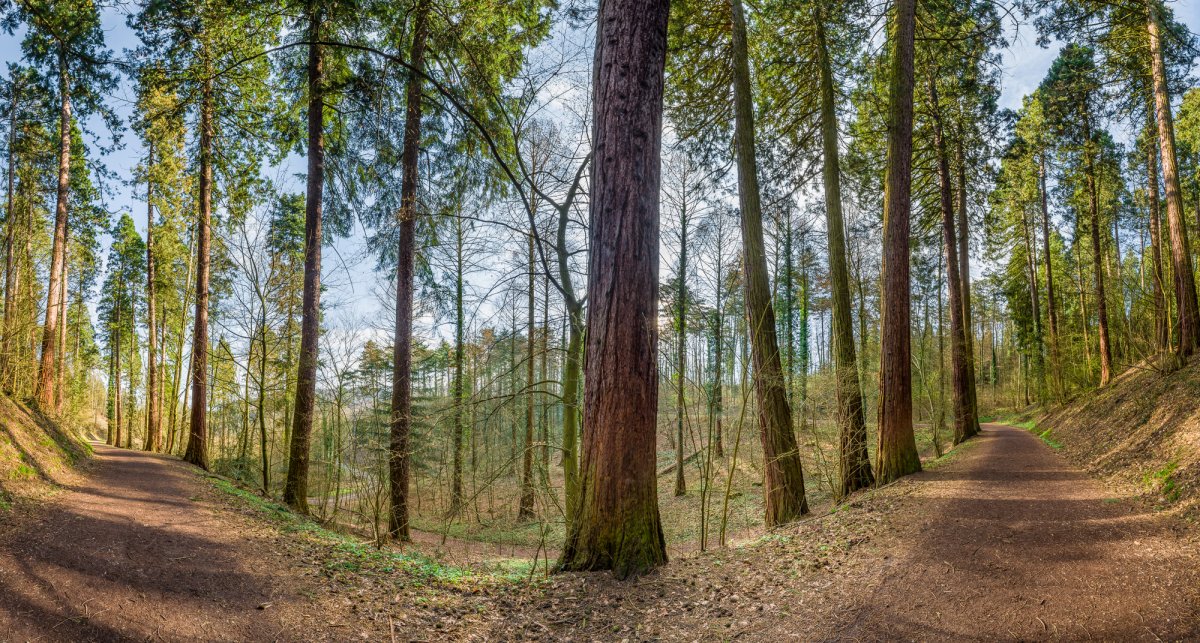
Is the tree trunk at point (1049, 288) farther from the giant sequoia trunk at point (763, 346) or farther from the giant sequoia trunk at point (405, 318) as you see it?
the giant sequoia trunk at point (405, 318)

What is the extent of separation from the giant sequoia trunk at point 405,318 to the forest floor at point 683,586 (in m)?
2.93

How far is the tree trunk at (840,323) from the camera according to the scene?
8.48 m

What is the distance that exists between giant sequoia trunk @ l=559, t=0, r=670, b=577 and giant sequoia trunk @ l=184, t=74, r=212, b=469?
11.8 m

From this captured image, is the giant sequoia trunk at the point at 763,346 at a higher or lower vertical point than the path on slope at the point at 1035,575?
higher

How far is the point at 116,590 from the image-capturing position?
3.67 meters

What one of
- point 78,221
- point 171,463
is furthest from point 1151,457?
point 78,221

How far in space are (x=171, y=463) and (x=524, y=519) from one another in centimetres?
860

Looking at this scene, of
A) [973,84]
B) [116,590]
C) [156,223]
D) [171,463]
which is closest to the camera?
[116,590]

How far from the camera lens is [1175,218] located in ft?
32.4

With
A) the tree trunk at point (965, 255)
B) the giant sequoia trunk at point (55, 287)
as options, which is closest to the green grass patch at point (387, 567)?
the giant sequoia trunk at point (55, 287)

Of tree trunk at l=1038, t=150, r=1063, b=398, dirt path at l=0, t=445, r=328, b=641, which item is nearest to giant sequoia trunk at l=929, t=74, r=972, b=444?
tree trunk at l=1038, t=150, r=1063, b=398

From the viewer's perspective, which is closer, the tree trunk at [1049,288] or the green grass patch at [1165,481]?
the green grass patch at [1165,481]

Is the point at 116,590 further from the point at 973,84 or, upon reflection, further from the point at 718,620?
the point at 973,84

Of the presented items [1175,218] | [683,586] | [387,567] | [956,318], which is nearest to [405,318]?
[387,567]
